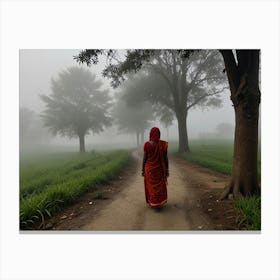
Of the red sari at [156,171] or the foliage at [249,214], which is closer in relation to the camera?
the foliage at [249,214]

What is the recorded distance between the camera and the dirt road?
3443 mm

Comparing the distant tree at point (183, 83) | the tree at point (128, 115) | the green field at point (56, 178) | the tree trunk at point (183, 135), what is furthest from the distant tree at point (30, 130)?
the tree trunk at point (183, 135)

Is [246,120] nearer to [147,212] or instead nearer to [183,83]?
[147,212]

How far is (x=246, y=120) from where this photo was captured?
13.3 ft

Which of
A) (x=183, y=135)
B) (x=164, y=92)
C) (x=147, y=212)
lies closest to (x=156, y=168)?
(x=147, y=212)

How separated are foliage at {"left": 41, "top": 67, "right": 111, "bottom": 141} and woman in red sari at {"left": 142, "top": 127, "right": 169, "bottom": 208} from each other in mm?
3206

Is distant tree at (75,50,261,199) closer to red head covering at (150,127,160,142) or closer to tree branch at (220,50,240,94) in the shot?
tree branch at (220,50,240,94)

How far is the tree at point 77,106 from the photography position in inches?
244

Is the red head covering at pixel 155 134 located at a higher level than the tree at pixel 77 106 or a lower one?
lower

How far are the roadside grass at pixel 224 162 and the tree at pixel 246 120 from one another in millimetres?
293

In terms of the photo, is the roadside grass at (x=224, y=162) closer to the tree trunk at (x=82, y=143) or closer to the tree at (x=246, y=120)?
the tree at (x=246, y=120)

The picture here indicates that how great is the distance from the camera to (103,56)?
5121 mm

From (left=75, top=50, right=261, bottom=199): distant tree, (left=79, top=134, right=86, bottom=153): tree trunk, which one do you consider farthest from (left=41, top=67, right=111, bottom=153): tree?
(left=75, top=50, right=261, bottom=199): distant tree

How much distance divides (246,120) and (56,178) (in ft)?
17.0
